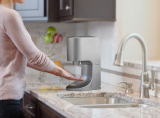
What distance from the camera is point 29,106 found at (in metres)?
2.12

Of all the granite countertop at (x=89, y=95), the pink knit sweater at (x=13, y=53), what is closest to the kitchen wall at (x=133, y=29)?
the granite countertop at (x=89, y=95)

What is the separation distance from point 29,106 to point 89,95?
16.2 inches

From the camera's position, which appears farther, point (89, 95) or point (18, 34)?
point (89, 95)

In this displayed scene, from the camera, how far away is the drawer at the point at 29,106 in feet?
6.60

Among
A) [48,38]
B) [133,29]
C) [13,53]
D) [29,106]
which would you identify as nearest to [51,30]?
[48,38]

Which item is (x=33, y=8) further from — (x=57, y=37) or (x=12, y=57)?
(x=12, y=57)

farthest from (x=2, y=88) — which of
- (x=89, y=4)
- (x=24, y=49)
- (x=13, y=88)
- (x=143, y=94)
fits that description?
(x=89, y=4)

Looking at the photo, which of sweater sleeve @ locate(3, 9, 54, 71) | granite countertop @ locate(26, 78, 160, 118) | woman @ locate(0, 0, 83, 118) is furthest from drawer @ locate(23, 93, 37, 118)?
sweater sleeve @ locate(3, 9, 54, 71)

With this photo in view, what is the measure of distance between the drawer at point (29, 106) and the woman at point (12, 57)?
0.29 m

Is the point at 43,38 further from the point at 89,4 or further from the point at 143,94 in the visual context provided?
the point at 143,94

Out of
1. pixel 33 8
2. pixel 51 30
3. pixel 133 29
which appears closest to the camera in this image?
pixel 133 29

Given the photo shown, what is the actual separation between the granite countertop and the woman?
185mm

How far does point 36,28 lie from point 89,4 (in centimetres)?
89

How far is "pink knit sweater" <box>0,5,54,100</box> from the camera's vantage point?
1610mm
